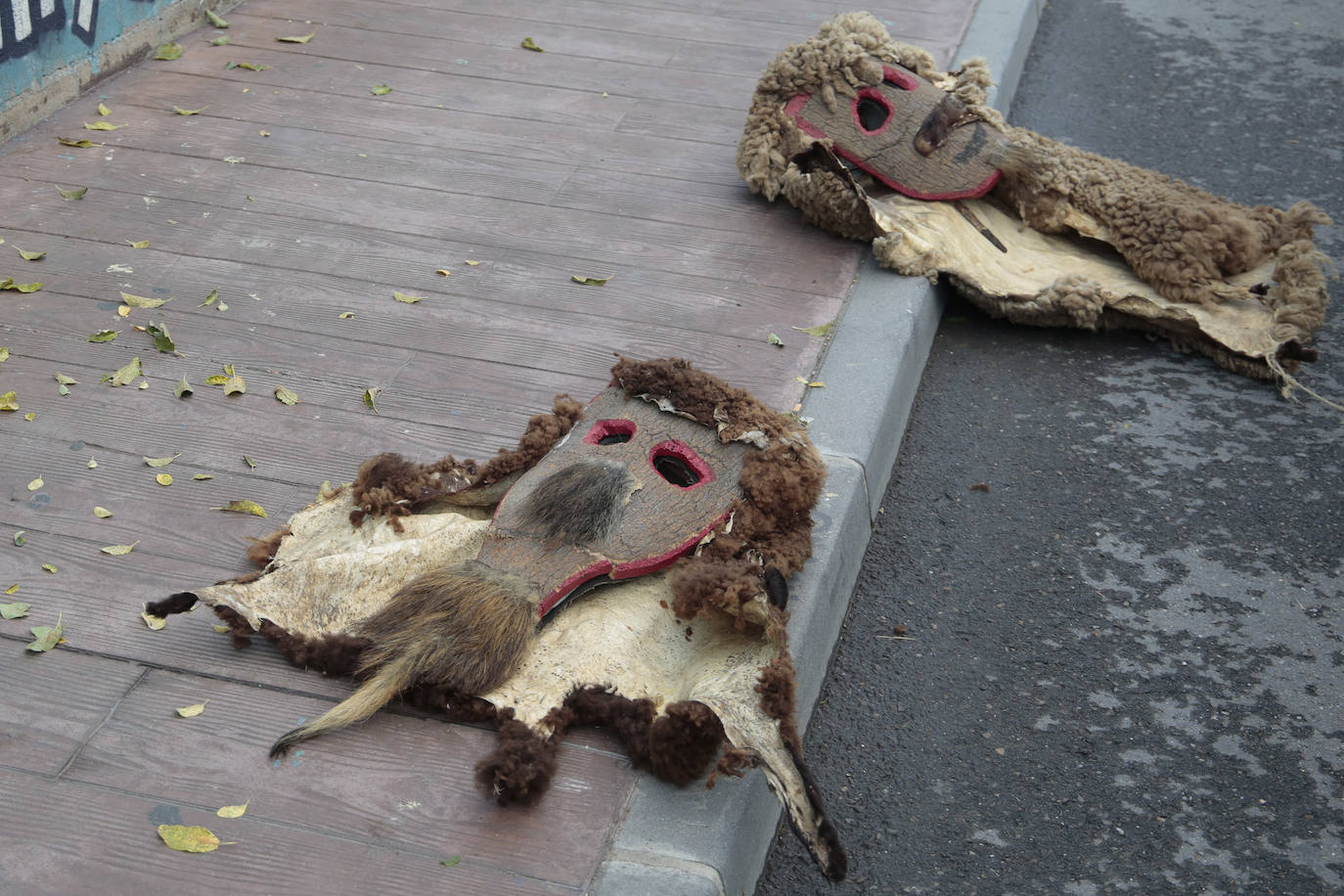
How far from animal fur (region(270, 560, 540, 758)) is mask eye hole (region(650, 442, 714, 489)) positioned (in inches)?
19.2

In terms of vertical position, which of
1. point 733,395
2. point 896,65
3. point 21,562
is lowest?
point 21,562

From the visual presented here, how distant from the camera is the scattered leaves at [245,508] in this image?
2662 mm

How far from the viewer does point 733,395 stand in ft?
8.83

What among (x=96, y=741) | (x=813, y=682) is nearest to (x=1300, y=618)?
(x=813, y=682)

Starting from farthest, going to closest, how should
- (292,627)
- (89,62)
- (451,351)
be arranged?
(89,62)
(451,351)
(292,627)

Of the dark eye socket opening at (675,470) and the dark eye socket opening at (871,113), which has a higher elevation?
the dark eye socket opening at (871,113)

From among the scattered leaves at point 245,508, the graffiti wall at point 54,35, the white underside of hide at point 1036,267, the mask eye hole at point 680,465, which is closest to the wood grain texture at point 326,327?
the scattered leaves at point 245,508

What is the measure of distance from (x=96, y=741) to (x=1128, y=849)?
187 centimetres

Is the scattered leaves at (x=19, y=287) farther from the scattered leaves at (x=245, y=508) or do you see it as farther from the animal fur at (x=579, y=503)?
the animal fur at (x=579, y=503)

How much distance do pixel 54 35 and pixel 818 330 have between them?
123 inches

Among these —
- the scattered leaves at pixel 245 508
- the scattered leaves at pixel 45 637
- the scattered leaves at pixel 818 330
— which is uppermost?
the scattered leaves at pixel 818 330

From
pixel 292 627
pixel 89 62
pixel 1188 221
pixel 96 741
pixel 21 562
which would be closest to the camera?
pixel 96 741

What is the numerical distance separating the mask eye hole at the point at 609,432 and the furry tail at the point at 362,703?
724mm

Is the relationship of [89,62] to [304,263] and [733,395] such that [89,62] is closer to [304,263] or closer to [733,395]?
[304,263]
